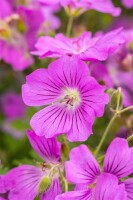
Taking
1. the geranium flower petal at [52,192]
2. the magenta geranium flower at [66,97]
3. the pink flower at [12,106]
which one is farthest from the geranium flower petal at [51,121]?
the pink flower at [12,106]

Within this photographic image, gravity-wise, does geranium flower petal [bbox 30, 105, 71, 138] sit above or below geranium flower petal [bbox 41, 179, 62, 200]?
above

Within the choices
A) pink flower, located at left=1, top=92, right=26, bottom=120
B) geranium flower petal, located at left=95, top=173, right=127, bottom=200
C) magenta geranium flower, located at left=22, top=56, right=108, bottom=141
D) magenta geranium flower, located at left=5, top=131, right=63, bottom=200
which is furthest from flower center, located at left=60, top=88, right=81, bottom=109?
pink flower, located at left=1, top=92, right=26, bottom=120

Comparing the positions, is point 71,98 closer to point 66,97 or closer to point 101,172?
point 66,97

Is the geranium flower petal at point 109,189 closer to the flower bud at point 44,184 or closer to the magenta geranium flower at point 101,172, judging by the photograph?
the magenta geranium flower at point 101,172

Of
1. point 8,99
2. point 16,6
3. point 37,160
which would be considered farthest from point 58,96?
point 8,99

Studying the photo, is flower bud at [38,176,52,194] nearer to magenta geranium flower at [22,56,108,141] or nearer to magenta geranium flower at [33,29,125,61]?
magenta geranium flower at [22,56,108,141]

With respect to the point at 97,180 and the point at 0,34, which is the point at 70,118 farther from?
the point at 0,34

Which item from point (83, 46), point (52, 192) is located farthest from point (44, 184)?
point (83, 46)
